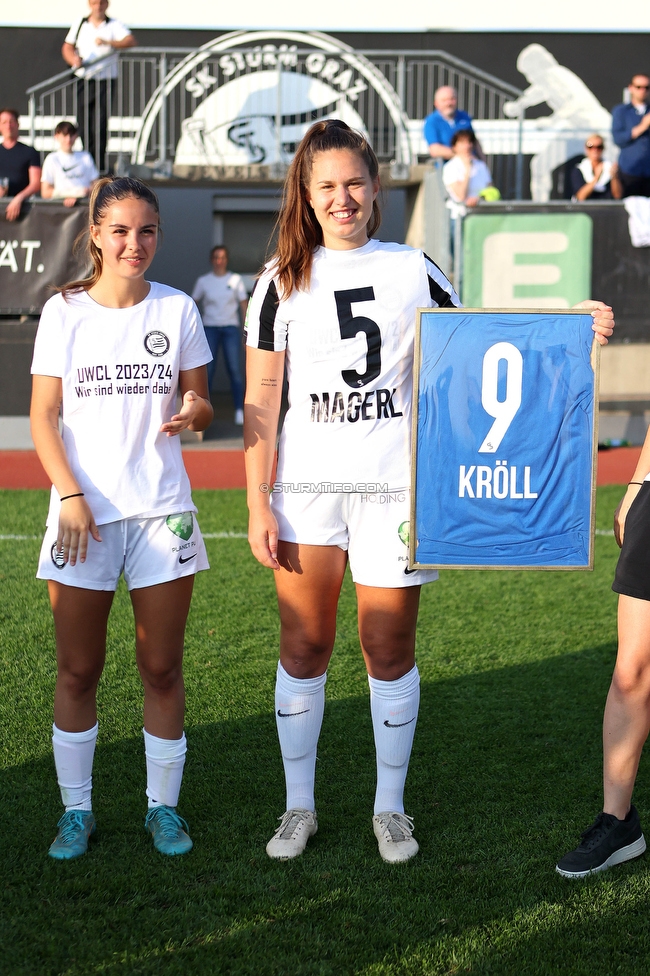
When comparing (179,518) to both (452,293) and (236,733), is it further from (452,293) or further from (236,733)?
(236,733)

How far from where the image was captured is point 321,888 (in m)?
2.75

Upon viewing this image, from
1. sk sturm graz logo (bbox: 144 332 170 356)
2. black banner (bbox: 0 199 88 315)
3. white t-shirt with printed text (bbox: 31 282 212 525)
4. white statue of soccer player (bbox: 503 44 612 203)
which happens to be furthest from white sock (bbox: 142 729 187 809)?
white statue of soccer player (bbox: 503 44 612 203)

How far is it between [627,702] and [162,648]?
131 cm

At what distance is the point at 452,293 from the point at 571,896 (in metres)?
1.69

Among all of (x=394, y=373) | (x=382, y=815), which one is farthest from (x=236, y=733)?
(x=394, y=373)

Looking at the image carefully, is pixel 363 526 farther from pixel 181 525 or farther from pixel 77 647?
pixel 77 647

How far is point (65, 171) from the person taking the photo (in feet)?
38.4

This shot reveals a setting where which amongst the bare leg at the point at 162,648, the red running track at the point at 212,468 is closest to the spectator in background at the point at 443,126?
the red running track at the point at 212,468

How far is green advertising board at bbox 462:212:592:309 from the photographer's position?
37.8 ft

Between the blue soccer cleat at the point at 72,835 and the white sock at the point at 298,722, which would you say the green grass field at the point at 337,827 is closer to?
the blue soccer cleat at the point at 72,835

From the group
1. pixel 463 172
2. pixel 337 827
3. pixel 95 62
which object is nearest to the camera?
pixel 337 827

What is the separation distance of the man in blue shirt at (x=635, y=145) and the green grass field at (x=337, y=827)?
8.38 meters

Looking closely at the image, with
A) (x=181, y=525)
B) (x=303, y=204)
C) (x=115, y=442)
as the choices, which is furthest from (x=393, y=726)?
(x=303, y=204)

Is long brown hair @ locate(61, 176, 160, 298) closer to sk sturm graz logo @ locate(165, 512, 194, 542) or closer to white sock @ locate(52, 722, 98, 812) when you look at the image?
sk sturm graz logo @ locate(165, 512, 194, 542)
